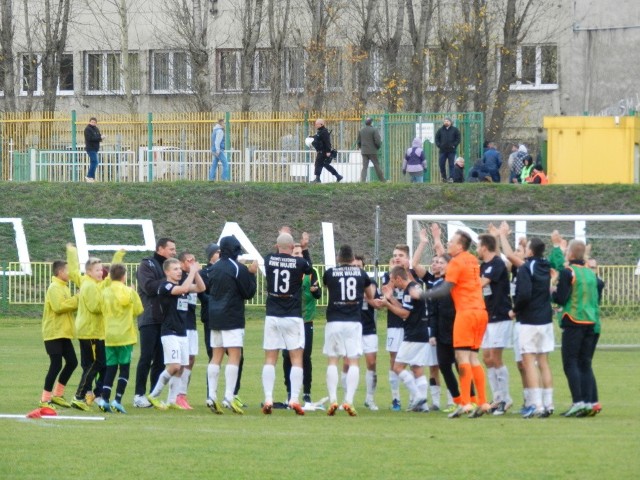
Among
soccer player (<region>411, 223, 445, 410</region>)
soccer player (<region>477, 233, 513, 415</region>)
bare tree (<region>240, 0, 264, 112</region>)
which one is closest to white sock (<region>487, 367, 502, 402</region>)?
soccer player (<region>477, 233, 513, 415</region>)

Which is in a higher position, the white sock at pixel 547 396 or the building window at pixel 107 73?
the building window at pixel 107 73

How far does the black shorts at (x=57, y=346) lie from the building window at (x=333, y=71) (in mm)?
32354

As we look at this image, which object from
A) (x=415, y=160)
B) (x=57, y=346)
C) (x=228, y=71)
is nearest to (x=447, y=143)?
(x=415, y=160)

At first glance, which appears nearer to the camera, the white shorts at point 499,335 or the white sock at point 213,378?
the white shorts at point 499,335

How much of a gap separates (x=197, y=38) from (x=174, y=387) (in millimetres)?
35211

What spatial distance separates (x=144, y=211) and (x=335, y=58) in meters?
14.3

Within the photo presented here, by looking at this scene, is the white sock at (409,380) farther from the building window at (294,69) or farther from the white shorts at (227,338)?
the building window at (294,69)

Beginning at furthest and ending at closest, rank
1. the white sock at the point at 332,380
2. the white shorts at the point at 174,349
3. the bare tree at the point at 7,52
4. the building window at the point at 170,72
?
the building window at the point at 170,72, the bare tree at the point at 7,52, the white shorts at the point at 174,349, the white sock at the point at 332,380

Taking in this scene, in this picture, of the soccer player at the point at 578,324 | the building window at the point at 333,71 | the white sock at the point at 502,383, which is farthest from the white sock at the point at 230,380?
the building window at the point at 333,71

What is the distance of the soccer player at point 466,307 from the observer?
562 inches

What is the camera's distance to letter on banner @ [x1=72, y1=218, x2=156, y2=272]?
109 feet

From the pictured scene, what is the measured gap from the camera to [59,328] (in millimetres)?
15422

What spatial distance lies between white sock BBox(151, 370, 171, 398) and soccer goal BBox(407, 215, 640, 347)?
29.5 feet

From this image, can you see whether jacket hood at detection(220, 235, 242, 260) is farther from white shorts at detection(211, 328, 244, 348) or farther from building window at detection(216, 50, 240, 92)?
building window at detection(216, 50, 240, 92)
